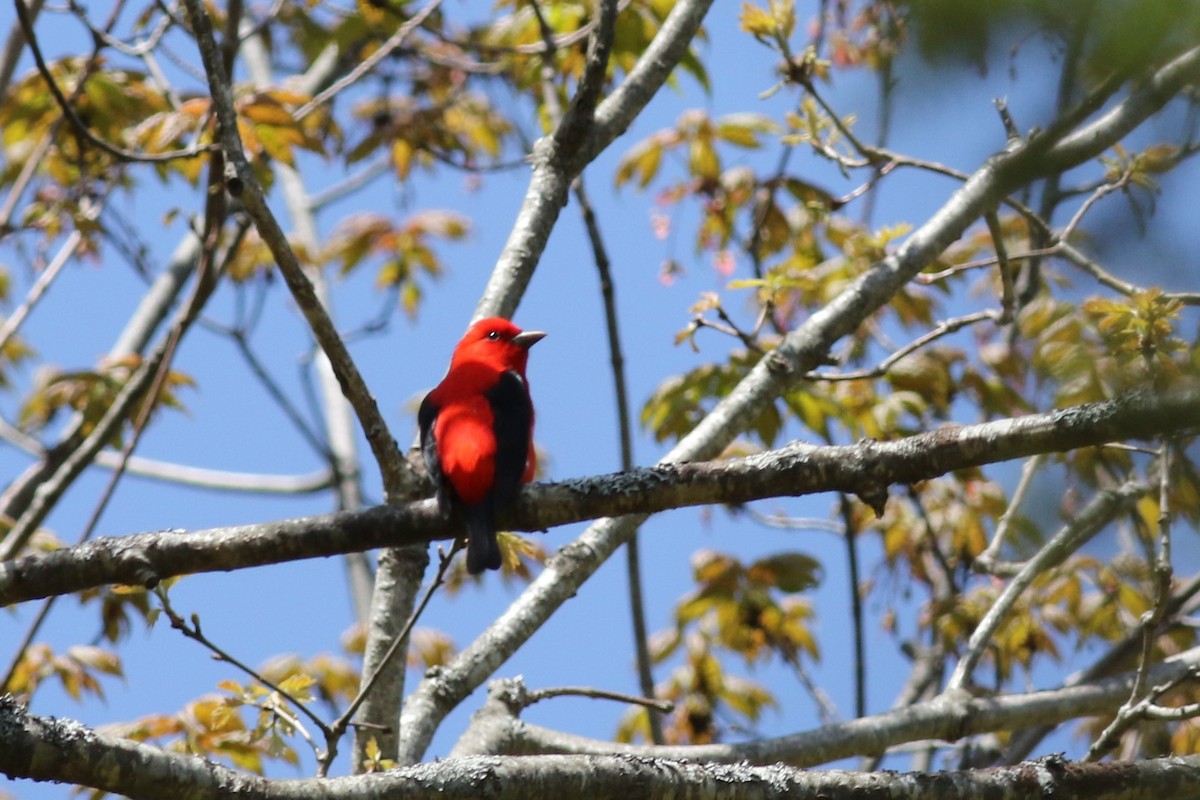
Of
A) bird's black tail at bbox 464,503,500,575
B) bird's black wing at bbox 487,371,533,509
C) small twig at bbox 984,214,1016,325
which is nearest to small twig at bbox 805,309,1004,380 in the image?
small twig at bbox 984,214,1016,325

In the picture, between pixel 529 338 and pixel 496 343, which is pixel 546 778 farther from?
pixel 529 338

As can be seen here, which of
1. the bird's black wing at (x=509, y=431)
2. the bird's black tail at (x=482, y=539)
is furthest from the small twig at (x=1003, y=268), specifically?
the bird's black tail at (x=482, y=539)

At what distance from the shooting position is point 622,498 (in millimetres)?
2607

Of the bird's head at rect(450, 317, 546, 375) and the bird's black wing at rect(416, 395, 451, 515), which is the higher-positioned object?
the bird's head at rect(450, 317, 546, 375)

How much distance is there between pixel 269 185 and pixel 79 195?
1114 millimetres

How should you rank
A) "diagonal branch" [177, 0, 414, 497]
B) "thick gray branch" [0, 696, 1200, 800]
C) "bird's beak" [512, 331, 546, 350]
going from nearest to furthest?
"thick gray branch" [0, 696, 1200, 800], "diagonal branch" [177, 0, 414, 497], "bird's beak" [512, 331, 546, 350]

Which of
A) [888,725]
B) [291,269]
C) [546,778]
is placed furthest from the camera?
[888,725]

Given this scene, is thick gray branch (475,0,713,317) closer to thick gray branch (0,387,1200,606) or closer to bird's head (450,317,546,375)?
bird's head (450,317,546,375)

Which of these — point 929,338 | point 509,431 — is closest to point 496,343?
point 509,431

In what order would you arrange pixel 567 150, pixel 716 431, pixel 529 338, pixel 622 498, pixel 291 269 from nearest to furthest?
pixel 622 498 → pixel 291 269 → pixel 716 431 → pixel 567 150 → pixel 529 338

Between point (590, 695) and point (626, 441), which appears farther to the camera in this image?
point (626, 441)

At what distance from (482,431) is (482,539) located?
64 cm

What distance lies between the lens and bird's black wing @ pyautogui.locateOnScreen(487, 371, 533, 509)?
122 inches

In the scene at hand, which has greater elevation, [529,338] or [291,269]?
[529,338]
